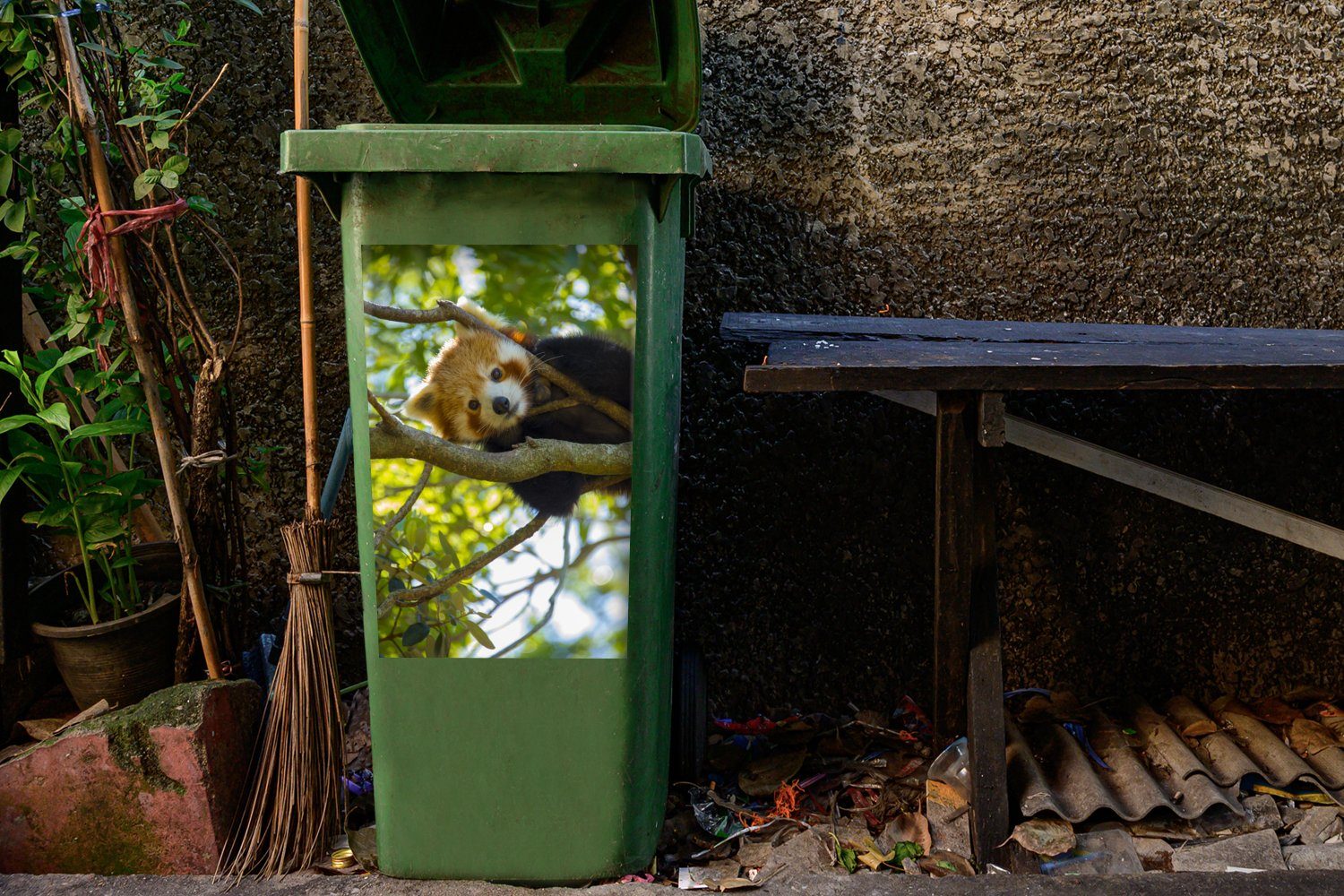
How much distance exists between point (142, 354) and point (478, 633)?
1022 mm

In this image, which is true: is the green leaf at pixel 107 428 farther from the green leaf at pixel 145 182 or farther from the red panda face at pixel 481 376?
the red panda face at pixel 481 376

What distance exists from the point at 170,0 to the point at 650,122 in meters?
1.33

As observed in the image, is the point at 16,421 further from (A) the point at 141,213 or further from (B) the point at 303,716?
(B) the point at 303,716

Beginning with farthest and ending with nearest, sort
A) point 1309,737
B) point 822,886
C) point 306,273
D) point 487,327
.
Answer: point 1309,737
point 306,273
point 822,886
point 487,327

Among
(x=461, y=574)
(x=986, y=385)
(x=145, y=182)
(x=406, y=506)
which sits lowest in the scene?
(x=461, y=574)

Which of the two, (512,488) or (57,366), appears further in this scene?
(57,366)

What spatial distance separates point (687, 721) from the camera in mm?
2170

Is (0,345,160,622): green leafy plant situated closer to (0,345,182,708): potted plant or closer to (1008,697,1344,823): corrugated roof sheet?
(0,345,182,708): potted plant

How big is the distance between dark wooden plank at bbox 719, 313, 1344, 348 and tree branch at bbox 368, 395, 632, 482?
53 centimetres

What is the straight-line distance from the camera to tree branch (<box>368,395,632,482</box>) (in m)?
1.68

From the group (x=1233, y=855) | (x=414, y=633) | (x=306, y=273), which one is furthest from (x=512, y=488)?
(x=1233, y=855)

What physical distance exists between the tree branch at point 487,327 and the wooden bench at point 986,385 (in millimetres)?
255

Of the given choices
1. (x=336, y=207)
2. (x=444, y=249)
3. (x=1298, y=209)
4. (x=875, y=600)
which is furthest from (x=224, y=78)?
(x=1298, y=209)

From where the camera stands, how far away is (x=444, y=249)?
1.62m
